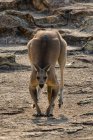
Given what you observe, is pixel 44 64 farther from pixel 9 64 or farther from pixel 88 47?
pixel 88 47

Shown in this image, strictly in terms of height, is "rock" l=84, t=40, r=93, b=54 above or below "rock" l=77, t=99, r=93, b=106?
below

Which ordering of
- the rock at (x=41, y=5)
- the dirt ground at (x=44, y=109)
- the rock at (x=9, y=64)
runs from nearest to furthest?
the dirt ground at (x=44, y=109) < the rock at (x=9, y=64) < the rock at (x=41, y=5)

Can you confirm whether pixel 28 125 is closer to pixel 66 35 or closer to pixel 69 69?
pixel 69 69

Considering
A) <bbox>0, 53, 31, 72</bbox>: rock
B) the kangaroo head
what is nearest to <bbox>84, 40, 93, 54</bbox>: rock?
<bbox>0, 53, 31, 72</bbox>: rock

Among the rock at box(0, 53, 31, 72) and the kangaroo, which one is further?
the rock at box(0, 53, 31, 72)

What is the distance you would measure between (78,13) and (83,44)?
3.01 metres

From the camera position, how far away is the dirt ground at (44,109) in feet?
25.5

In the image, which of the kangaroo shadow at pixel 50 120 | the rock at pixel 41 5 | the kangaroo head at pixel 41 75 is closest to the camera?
the kangaroo shadow at pixel 50 120

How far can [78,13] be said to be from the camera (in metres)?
19.9

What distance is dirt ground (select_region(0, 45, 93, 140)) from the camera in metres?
7.76

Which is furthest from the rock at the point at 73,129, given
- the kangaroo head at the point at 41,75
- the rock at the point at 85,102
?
the rock at the point at 85,102

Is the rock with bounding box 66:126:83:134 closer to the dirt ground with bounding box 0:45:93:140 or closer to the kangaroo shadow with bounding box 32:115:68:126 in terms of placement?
the dirt ground with bounding box 0:45:93:140

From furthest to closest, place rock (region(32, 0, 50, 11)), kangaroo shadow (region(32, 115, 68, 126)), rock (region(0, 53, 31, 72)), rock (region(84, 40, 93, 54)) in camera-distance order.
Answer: rock (region(32, 0, 50, 11)), rock (region(84, 40, 93, 54)), rock (region(0, 53, 31, 72)), kangaroo shadow (region(32, 115, 68, 126))

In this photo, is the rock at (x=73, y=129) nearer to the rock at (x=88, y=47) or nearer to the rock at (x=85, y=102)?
the rock at (x=85, y=102)
